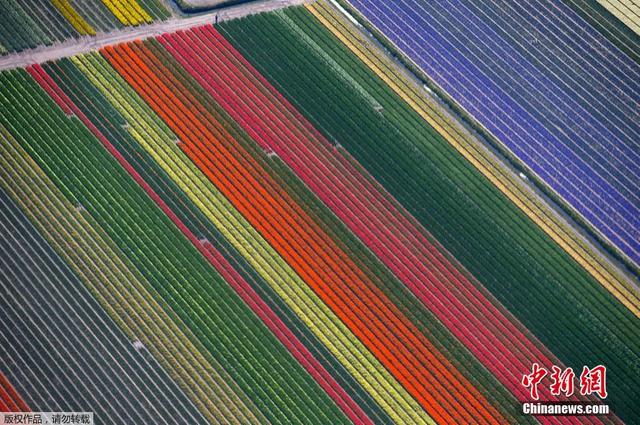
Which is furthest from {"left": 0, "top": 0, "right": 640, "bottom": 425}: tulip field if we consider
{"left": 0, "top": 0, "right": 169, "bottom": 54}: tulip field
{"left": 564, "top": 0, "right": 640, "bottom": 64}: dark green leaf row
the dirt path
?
{"left": 564, "top": 0, "right": 640, "bottom": 64}: dark green leaf row

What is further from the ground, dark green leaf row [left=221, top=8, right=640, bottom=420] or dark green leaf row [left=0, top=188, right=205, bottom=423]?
dark green leaf row [left=221, top=8, right=640, bottom=420]

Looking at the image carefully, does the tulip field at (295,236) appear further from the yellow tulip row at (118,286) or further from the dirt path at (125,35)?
the dirt path at (125,35)

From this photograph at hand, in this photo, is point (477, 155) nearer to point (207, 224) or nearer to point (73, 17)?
point (207, 224)

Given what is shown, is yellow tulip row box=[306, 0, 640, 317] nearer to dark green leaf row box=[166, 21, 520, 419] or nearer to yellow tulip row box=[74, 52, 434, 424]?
dark green leaf row box=[166, 21, 520, 419]

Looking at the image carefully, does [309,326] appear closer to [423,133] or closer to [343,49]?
[423,133]

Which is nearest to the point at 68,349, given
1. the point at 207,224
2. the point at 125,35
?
the point at 207,224
